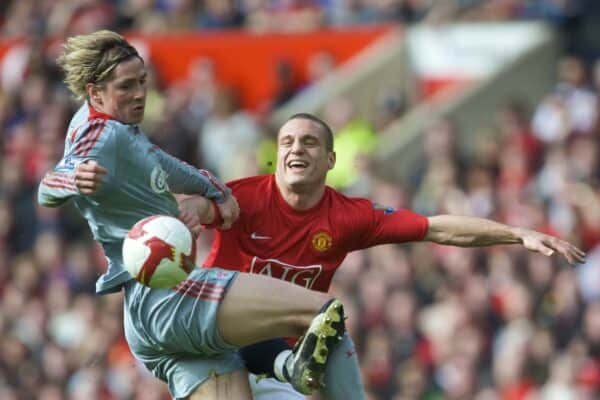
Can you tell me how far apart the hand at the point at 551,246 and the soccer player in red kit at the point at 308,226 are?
0.53ft

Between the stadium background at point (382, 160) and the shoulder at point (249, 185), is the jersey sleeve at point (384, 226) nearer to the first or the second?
the shoulder at point (249, 185)

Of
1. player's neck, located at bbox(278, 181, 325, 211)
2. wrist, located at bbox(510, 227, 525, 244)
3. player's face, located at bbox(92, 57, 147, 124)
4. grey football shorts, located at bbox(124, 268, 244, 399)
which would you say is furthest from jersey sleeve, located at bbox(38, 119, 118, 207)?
wrist, located at bbox(510, 227, 525, 244)

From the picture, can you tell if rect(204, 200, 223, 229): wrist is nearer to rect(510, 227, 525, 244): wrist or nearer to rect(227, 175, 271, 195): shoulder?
rect(227, 175, 271, 195): shoulder

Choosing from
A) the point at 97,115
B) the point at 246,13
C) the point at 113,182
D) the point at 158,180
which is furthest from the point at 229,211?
the point at 246,13

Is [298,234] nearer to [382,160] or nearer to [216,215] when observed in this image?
[216,215]

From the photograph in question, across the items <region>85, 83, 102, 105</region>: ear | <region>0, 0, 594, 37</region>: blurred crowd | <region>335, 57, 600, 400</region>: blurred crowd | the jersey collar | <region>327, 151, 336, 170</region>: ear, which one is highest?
<region>0, 0, 594, 37</region>: blurred crowd

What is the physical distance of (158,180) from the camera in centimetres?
811

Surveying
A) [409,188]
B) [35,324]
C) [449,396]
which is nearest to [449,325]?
[449,396]

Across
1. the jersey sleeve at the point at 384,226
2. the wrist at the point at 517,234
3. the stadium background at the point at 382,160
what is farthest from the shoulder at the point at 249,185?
the stadium background at the point at 382,160

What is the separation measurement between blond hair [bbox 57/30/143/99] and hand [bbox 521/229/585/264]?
7.26ft

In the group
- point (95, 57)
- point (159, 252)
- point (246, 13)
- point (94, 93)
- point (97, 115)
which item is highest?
point (246, 13)

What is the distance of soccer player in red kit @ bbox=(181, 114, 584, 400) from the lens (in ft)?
28.6

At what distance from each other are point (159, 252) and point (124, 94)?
86 centimetres

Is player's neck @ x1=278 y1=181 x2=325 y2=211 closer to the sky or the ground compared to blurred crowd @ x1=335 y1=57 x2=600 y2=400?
closer to the sky
